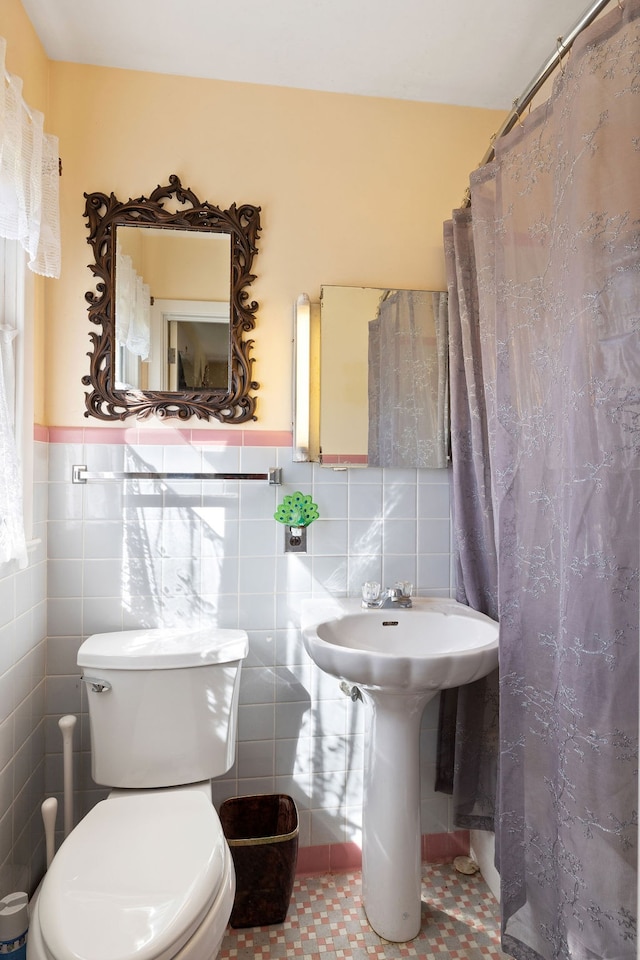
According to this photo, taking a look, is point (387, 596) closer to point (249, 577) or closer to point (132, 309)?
point (249, 577)

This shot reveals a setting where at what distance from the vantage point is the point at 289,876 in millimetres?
1559

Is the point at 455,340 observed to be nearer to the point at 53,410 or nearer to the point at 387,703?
the point at 387,703

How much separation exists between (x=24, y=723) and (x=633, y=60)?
196 centimetres

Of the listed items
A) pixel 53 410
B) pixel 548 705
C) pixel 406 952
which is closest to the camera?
pixel 548 705

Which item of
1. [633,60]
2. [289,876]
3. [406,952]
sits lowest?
[406,952]

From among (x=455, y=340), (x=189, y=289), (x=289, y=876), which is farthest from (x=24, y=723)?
(x=455, y=340)

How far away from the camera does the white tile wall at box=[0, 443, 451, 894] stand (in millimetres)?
1684

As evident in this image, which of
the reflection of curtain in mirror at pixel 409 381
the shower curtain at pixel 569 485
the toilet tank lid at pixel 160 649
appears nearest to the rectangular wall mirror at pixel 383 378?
the reflection of curtain in mirror at pixel 409 381

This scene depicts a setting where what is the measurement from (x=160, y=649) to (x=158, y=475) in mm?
496

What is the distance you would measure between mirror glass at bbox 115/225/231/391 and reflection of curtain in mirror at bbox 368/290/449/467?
1.58ft

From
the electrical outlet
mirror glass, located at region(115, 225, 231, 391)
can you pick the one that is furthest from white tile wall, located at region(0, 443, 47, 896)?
the electrical outlet

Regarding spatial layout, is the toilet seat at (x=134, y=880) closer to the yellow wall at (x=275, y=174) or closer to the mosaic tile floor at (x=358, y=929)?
the mosaic tile floor at (x=358, y=929)

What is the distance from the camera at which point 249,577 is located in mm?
1764

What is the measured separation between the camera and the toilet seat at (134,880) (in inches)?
37.9
